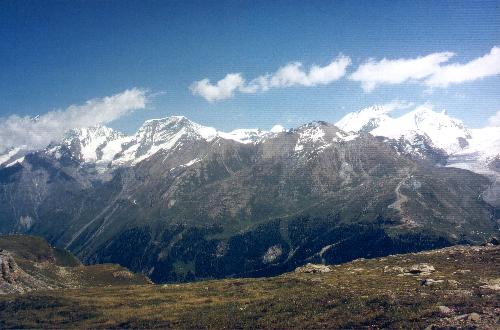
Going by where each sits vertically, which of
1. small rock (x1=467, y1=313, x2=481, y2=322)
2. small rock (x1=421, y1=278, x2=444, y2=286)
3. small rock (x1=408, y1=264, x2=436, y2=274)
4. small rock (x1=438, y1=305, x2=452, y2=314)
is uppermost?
small rock (x1=467, y1=313, x2=481, y2=322)

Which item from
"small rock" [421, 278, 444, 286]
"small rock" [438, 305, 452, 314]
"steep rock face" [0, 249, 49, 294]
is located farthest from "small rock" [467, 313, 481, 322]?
"steep rock face" [0, 249, 49, 294]

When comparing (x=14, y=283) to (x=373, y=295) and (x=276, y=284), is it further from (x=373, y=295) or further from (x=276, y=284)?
(x=373, y=295)

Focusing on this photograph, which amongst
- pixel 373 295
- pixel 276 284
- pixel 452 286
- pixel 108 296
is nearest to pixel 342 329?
pixel 373 295

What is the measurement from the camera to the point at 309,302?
82.8 m

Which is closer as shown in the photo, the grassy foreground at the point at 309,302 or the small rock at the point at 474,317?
the small rock at the point at 474,317

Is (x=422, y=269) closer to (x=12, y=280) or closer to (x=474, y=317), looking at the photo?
(x=474, y=317)

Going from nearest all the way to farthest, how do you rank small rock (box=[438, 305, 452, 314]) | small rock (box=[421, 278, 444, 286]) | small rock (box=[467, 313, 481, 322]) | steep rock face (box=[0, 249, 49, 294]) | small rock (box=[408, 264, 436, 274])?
1. small rock (box=[467, 313, 481, 322])
2. small rock (box=[438, 305, 452, 314])
3. small rock (box=[421, 278, 444, 286])
4. small rock (box=[408, 264, 436, 274])
5. steep rock face (box=[0, 249, 49, 294])

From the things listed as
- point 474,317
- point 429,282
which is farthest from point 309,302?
point 474,317

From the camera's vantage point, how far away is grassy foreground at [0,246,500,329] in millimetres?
66500

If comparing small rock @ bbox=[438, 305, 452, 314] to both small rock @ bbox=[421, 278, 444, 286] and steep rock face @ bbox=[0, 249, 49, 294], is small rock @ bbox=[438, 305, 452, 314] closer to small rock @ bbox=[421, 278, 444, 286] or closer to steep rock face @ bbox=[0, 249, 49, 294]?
small rock @ bbox=[421, 278, 444, 286]

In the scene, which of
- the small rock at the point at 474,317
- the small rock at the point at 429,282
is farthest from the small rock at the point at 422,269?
the small rock at the point at 474,317

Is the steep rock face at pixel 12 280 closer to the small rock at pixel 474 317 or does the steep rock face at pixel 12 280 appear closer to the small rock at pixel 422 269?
the small rock at pixel 422 269

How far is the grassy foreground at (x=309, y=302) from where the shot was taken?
66.5 m

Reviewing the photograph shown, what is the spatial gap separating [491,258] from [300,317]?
6249 cm
